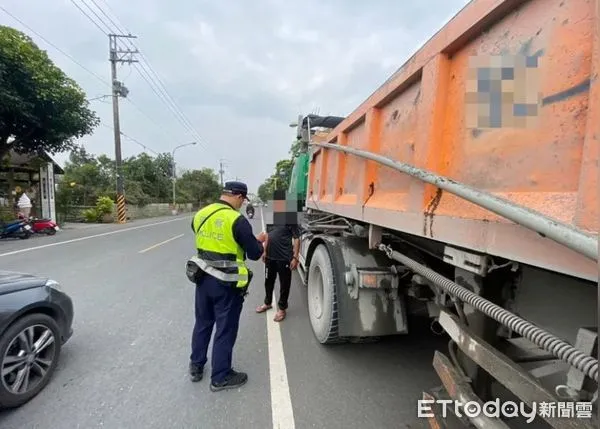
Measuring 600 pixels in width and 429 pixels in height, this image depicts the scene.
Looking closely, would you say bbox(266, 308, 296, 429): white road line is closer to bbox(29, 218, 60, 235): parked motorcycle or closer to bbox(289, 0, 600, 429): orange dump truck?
bbox(289, 0, 600, 429): orange dump truck

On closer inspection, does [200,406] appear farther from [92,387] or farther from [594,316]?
[594,316]

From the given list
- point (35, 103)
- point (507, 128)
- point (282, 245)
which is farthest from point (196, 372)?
point (35, 103)

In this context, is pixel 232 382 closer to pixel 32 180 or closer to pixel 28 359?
pixel 28 359

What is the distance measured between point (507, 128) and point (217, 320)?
2.44 meters

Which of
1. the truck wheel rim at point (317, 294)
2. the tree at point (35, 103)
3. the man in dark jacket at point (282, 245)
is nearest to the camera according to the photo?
the truck wheel rim at point (317, 294)

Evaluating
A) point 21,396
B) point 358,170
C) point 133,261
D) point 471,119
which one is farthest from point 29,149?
point 471,119

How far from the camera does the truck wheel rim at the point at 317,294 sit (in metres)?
3.62

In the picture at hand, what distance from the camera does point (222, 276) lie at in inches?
108

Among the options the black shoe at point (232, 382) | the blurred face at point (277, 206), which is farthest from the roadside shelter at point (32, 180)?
the black shoe at point (232, 382)

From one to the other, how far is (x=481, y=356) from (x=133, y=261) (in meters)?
7.92

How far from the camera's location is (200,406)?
255 cm

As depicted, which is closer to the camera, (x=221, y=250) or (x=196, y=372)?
(x=221, y=250)

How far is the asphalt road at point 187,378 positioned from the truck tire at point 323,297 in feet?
0.74

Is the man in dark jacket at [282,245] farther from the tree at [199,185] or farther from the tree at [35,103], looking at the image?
the tree at [199,185]
